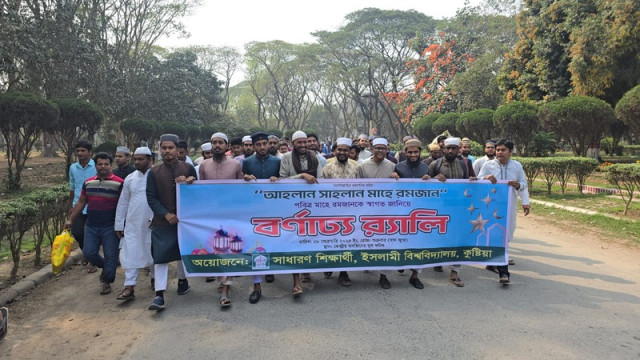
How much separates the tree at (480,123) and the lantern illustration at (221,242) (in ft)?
59.4

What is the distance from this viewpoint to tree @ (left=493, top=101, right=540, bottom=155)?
1694 centimetres

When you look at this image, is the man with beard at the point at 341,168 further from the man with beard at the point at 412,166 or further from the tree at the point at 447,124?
the tree at the point at 447,124

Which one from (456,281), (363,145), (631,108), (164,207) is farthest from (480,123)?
(164,207)

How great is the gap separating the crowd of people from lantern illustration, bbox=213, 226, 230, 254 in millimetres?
311

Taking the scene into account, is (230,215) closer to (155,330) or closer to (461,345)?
(155,330)

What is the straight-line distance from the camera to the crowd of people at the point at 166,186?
14.9 ft

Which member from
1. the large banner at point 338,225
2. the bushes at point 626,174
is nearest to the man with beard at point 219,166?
the large banner at point 338,225

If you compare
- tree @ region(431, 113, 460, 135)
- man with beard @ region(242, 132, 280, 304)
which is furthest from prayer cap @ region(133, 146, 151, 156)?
tree @ region(431, 113, 460, 135)

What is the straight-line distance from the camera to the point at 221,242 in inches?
184

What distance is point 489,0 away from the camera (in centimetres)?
3384

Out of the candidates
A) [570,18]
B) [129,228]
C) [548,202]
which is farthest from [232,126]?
[129,228]

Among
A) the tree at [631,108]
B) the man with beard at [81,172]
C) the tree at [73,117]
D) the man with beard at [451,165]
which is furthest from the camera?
the tree at [73,117]

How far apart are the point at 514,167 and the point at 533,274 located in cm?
140

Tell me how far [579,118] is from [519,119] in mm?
2197
